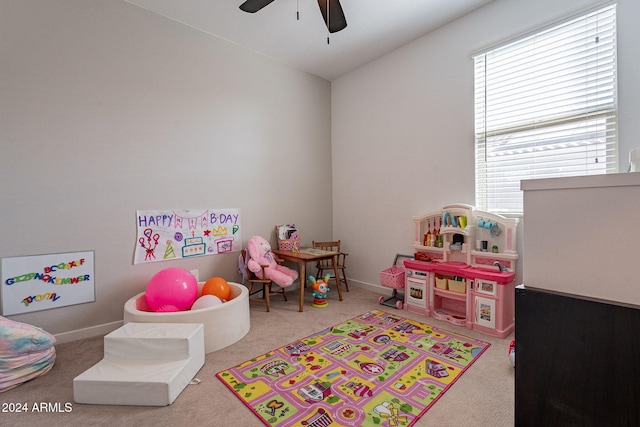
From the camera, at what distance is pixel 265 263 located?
3.30 metres

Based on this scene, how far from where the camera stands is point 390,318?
2.99 metres

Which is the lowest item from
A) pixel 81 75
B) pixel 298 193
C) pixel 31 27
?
pixel 298 193

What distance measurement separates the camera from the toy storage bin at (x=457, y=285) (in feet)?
9.25

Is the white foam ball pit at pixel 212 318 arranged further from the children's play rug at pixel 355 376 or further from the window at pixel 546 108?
the window at pixel 546 108

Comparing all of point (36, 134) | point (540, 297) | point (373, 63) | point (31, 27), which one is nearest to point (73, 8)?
point (31, 27)

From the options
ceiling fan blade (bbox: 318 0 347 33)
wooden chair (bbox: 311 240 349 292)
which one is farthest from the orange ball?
ceiling fan blade (bbox: 318 0 347 33)

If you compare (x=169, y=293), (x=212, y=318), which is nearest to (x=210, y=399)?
(x=212, y=318)

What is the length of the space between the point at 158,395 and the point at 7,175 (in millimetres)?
2092

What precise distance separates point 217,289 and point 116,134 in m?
1.71

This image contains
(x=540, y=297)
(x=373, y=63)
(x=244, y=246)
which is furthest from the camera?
(x=373, y=63)

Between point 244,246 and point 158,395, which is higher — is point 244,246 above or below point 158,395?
above

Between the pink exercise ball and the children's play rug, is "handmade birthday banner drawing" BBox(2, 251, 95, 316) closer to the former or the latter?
the pink exercise ball

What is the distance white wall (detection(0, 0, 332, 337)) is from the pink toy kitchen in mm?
1890

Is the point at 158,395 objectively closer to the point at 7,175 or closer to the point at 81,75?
the point at 7,175
